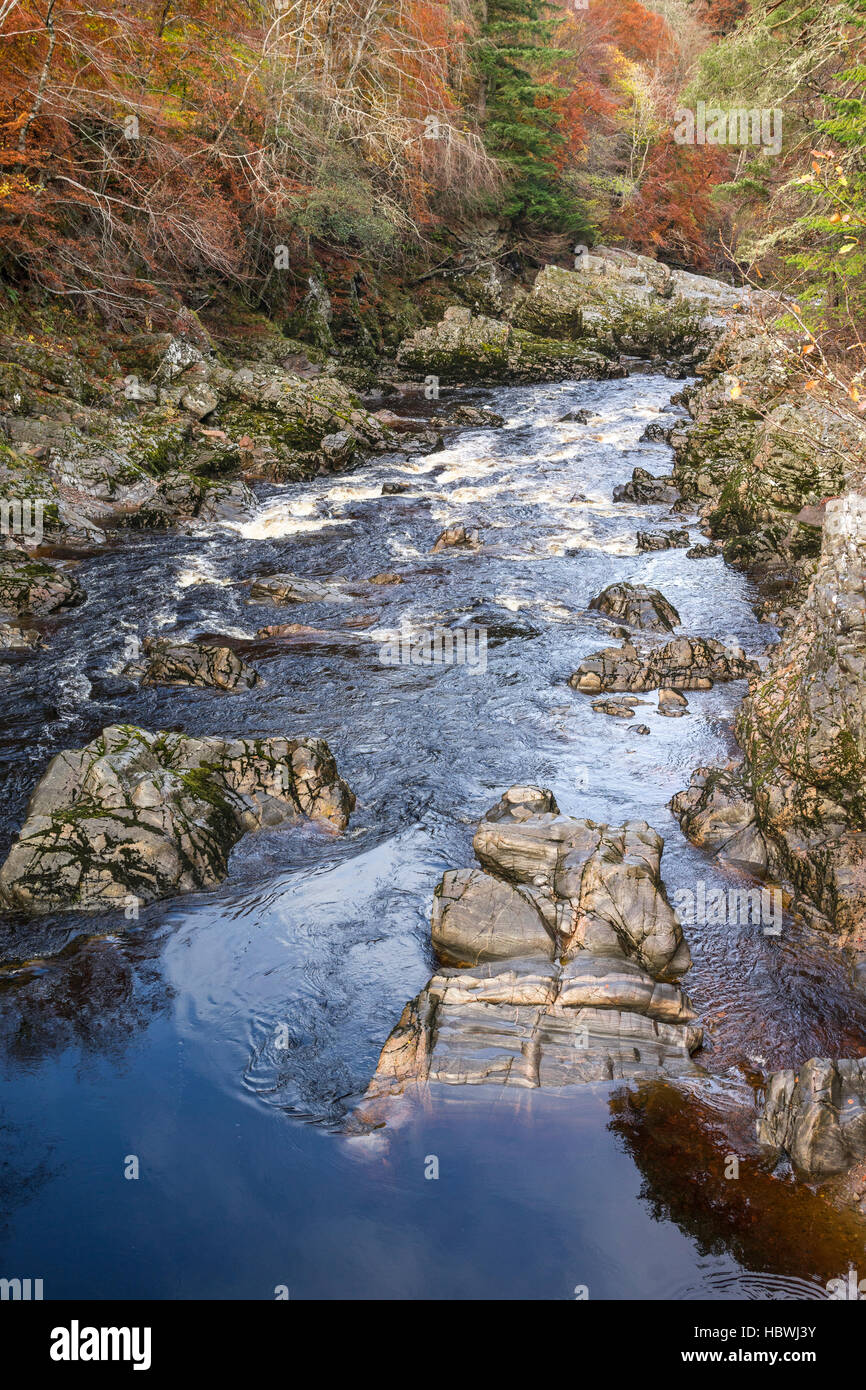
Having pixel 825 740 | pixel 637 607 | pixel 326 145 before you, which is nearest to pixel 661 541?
pixel 637 607

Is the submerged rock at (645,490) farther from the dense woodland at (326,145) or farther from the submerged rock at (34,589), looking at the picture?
the submerged rock at (34,589)

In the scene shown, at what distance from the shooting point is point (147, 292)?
19547 mm

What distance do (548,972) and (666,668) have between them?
5.13 metres

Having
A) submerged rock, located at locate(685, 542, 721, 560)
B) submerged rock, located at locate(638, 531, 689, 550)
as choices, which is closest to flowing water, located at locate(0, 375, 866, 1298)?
submerged rock, located at locate(685, 542, 721, 560)

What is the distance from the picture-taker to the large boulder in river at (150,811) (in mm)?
6348

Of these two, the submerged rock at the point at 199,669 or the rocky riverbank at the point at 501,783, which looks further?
the submerged rock at the point at 199,669

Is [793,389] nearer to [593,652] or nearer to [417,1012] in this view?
[593,652]

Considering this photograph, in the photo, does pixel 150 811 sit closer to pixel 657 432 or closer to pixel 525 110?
pixel 657 432

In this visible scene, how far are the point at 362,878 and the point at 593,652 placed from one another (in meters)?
4.80

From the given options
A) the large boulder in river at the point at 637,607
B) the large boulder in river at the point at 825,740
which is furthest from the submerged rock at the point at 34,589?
the large boulder in river at the point at 825,740

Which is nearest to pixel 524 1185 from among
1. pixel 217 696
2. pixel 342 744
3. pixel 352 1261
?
pixel 352 1261

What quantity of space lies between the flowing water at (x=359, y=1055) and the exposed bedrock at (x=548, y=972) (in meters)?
0.18

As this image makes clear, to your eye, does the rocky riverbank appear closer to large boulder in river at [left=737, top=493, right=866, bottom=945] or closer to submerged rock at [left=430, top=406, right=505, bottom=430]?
large boulder in river at [left=737, top=493, right=866, bottom=945]

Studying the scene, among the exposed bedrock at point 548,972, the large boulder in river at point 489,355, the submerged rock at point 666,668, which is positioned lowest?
the exposed bedrock at point 548,972
